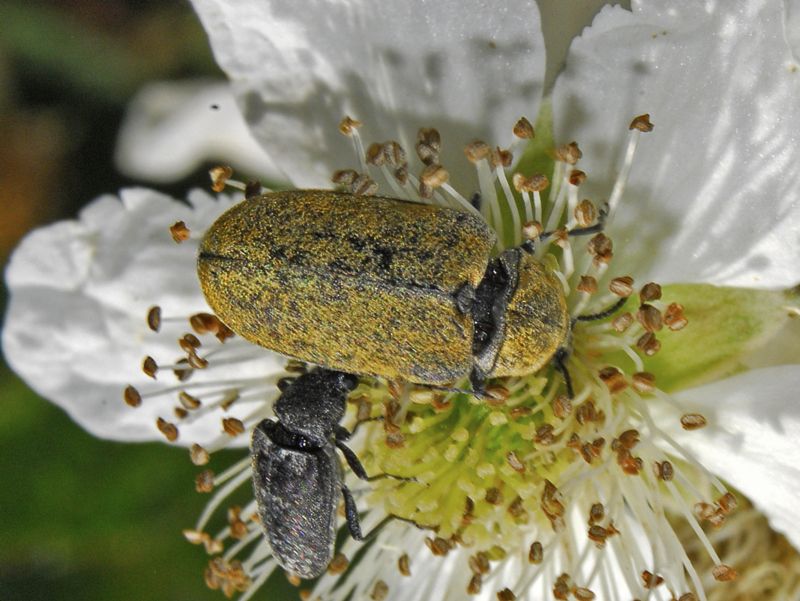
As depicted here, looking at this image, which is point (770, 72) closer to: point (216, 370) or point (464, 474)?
point (464, 474)

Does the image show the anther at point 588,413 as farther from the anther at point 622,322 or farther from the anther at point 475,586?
the anther at point 475,586

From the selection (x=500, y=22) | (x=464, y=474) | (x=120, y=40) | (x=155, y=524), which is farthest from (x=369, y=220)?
(x=120, y=40)

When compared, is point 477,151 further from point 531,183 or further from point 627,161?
point 627,161

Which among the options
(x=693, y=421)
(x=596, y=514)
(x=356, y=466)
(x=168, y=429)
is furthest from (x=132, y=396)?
(x=693, y=421)

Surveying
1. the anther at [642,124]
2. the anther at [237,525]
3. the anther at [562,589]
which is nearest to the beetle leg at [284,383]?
the anther at [237,525]

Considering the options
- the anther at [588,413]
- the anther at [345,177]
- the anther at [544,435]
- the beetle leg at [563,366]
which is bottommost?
the anther at [544,435]

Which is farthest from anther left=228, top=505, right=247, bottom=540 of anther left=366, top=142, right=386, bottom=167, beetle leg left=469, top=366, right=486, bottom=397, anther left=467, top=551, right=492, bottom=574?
anther left=366, top=142, right=386, bottom=167

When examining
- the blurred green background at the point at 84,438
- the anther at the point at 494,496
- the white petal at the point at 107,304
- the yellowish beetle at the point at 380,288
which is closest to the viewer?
the yellowish beetle at the point at 380,288
